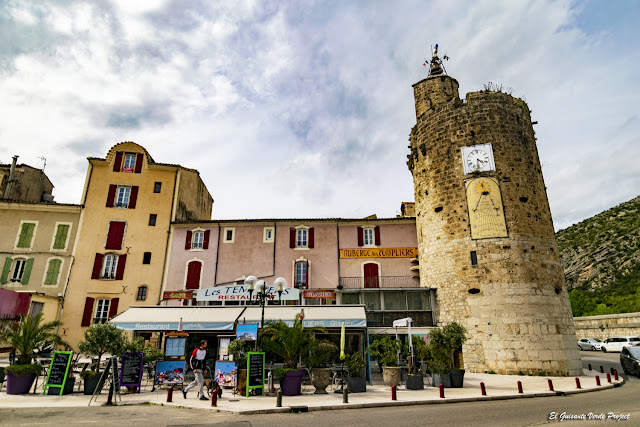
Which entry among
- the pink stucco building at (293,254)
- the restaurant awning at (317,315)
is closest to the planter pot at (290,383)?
the restaurant awning at (317,315)

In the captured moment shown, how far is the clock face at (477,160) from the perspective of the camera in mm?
18922

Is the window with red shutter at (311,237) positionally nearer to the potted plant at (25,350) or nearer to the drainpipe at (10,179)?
the potted plant at (25,350)

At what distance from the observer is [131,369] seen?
11164mm

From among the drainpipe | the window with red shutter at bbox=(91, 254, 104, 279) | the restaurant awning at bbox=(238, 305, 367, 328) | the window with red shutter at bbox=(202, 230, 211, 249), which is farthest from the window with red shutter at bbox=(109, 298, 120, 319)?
the drainpipe

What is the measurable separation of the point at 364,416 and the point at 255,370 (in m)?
3.93

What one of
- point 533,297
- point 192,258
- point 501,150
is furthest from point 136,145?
point 533,297

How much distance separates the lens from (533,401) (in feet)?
33.4

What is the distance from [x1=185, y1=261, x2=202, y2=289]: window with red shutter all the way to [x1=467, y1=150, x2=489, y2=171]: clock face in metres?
17.1

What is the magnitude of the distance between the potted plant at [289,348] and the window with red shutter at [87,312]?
609 inches

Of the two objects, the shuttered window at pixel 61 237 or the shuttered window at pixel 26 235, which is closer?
the shuttered window at pixel 26 235

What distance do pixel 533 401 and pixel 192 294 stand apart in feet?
59.3

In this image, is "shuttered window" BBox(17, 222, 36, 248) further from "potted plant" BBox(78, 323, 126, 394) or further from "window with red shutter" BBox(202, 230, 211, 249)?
"potted plant" BBox(78, 323, 126, 394)

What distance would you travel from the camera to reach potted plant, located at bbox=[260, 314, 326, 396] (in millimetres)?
10883

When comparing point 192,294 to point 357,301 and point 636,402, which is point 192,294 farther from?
point 636,402
